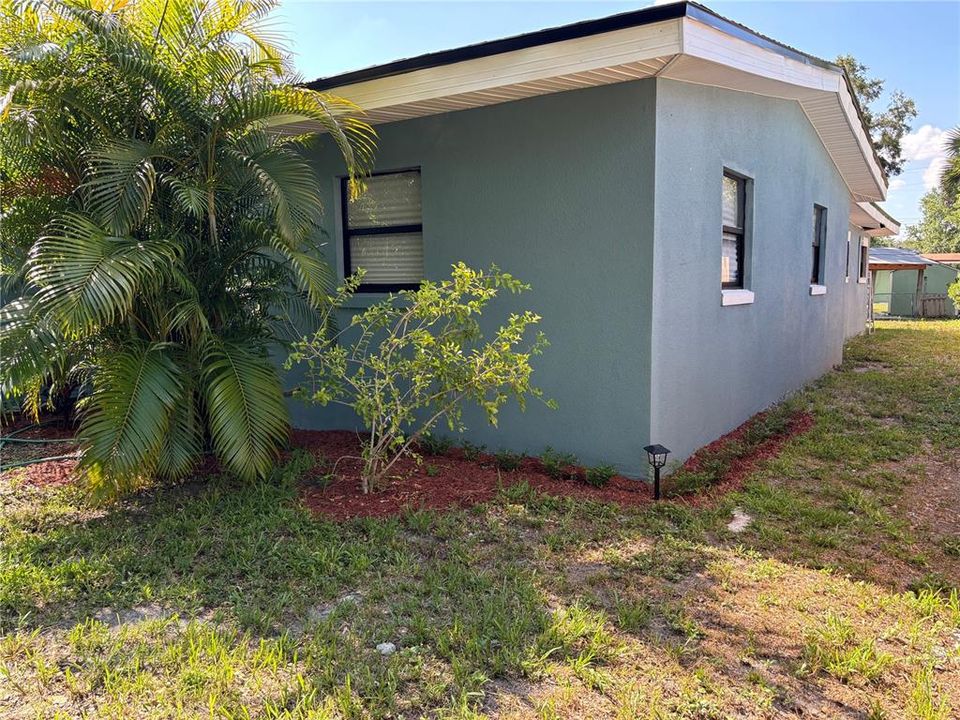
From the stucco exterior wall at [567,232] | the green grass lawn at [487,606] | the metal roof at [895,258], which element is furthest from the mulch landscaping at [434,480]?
the metal roof at [895,258]

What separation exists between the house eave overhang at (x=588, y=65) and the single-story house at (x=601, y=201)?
1 cm

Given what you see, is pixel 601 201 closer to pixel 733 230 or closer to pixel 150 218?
pixel 733 230

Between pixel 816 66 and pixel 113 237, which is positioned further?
pixel 816 66

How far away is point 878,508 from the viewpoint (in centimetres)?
444

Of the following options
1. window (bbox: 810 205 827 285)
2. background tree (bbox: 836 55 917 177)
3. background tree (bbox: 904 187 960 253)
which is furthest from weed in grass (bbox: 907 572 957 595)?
background tree (bbox: 904 187 960 253)

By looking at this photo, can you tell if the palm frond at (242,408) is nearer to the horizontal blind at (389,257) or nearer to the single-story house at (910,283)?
the horizontal blind at (389,257)

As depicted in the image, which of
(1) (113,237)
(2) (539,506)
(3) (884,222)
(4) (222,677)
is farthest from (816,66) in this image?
(3) (884,222)

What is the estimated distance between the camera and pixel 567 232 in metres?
5.16

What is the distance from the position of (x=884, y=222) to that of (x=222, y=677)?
17.7 meters

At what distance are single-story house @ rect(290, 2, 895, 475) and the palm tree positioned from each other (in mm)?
1212

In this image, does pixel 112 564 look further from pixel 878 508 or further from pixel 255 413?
pixel 878 508

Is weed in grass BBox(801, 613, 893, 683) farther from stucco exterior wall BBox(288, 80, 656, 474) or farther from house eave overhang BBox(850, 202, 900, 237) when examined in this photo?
house eave overhang BBox(850, 202, 900, 237)

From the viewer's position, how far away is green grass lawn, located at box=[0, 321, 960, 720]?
2.43m

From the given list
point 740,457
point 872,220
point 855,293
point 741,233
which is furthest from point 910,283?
point 740,457
